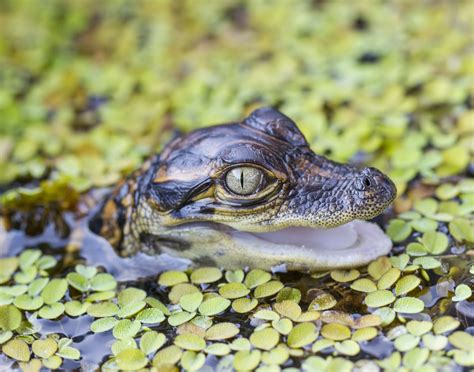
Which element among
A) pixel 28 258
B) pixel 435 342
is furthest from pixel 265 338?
pixel 28 258

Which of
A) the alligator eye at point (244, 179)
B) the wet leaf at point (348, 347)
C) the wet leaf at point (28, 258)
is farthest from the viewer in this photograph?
the wet leaf at point (28, 258)

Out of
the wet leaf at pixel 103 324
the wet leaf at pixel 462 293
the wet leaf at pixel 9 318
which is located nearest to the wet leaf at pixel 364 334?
the wet leaf at pixel 462 293

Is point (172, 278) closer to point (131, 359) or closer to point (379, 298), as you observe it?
point (131, 359)

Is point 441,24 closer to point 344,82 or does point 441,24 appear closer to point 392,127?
point 344,82

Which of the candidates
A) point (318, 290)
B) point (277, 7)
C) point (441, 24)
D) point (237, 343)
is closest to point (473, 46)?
point (441, 24)

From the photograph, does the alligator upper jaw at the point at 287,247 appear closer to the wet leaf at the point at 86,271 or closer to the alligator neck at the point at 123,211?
the alligator neck at the point at 123,211

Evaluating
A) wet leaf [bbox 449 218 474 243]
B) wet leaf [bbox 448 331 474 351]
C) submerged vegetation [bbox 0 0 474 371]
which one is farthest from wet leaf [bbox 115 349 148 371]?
wet leaf [bbox 449 218 474 243]
